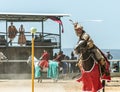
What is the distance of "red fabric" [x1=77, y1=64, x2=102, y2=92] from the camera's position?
12.9 meters

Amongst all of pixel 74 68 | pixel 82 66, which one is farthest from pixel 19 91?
pixel 74 68

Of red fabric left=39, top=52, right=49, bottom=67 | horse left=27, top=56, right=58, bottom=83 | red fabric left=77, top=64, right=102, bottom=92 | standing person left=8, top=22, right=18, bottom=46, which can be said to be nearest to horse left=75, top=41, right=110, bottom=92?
red fabric left=77, top=64, right=102, bottom=92

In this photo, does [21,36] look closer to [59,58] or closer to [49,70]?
[59,58]

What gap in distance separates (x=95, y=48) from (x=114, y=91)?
965 cm

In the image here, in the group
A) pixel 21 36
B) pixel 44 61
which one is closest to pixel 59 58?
pixel 44 61

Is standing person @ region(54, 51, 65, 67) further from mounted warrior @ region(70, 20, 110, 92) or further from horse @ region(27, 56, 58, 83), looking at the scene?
mounted warrior @ region(70, 20, 110, 92)

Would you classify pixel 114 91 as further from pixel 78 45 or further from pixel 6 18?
pixel 6 18

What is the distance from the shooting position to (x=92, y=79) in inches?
508

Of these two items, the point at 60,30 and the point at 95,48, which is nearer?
the point at 95,48

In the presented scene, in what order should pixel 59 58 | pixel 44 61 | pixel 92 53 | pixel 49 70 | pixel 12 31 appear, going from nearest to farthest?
pixel 92 53 < pixel 44 61 < pixel 49 70 < pixel 59 58 < pixel 12 31

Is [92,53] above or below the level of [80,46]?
below

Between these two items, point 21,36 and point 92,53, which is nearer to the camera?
point 92,53

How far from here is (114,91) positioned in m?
22.3

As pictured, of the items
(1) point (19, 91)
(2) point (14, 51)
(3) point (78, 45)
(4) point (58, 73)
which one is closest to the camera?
(3) point (78, 45)
